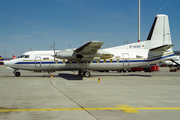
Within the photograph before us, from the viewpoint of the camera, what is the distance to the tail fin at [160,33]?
2544 cm

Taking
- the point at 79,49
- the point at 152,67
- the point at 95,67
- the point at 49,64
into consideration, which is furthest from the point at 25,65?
the point at 152,67

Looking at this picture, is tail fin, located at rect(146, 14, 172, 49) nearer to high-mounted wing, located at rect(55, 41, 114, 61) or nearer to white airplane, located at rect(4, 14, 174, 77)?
white airplane, located at rect(4, 14, 174, 77)

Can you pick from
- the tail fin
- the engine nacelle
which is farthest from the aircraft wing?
the tail fin

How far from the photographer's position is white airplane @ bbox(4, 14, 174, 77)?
21.9 m

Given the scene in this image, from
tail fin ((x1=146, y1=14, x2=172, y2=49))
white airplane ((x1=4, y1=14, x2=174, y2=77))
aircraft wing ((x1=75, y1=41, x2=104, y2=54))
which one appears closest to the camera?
aircraft wing ((x1=75, y1=41, x2=104, y2=54))

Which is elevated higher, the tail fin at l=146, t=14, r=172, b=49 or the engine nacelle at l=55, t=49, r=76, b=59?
the tail fin at l=146, t=14, r=172, b=49

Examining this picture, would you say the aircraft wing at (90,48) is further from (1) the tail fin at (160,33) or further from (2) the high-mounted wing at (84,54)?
(1) the tail fin at (160,33)

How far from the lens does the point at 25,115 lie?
6.05m

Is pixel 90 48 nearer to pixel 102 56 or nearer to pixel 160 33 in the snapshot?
pixel 102 56

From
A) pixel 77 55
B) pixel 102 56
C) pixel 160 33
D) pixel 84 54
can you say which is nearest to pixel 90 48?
pixel 84 54

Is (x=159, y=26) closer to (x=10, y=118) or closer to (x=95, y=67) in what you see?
(x=95, y=67)

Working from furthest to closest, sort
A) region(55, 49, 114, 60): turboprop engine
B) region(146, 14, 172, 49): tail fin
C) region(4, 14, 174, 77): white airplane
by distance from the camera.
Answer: region(146, 14, 172, 49): tail fin → region(4, 14, 174, 77): white airplane → region(55, 49, 114, 60): turboprop engine

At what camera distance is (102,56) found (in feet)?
73.5

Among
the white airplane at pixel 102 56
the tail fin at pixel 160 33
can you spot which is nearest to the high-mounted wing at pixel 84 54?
the white airplane at pixel 102 56
